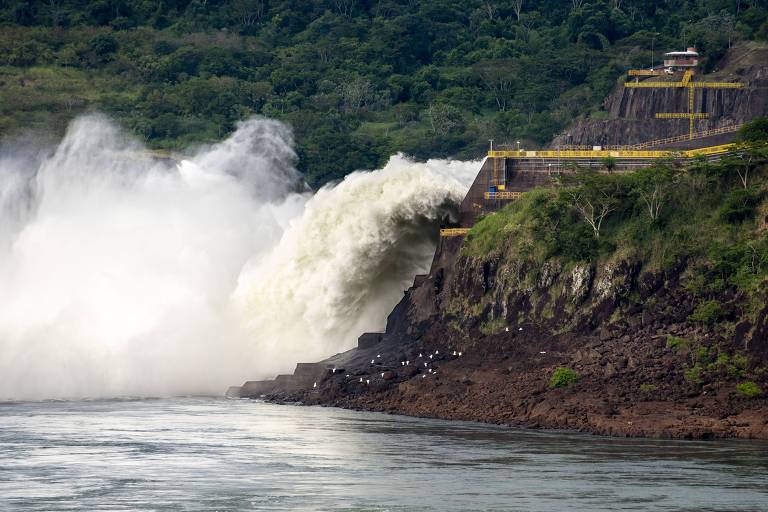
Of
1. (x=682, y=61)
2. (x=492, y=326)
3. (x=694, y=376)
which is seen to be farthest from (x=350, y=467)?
(x=682, y=61)

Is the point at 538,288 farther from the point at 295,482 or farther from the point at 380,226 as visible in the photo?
the point at 295,482

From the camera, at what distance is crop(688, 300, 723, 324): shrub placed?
8769cm

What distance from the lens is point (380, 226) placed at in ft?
352

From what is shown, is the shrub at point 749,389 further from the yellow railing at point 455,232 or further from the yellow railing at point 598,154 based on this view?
the yellow railing at point 455,232

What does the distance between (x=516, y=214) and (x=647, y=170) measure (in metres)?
7.13

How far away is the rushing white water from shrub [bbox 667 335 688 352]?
72.5 feet

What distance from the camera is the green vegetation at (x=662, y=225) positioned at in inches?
3541

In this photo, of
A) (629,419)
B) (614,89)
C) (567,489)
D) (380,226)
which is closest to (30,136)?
(614,89)

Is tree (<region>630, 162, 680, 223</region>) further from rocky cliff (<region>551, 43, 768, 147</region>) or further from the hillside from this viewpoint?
rocky cliff (<region>551, 43, 768, 147</region>)

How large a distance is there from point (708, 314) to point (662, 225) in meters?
8.45

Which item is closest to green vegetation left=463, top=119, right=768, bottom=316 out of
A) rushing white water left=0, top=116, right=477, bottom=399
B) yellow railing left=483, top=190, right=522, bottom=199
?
yellow railing left=483, top=190, right=522, bottom=199

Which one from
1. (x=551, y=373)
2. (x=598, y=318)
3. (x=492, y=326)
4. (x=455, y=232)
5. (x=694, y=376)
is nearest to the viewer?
(x=694, y=376)

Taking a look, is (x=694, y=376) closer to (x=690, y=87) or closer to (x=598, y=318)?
(x=598, y=318)

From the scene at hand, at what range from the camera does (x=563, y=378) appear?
8700 centimetres
